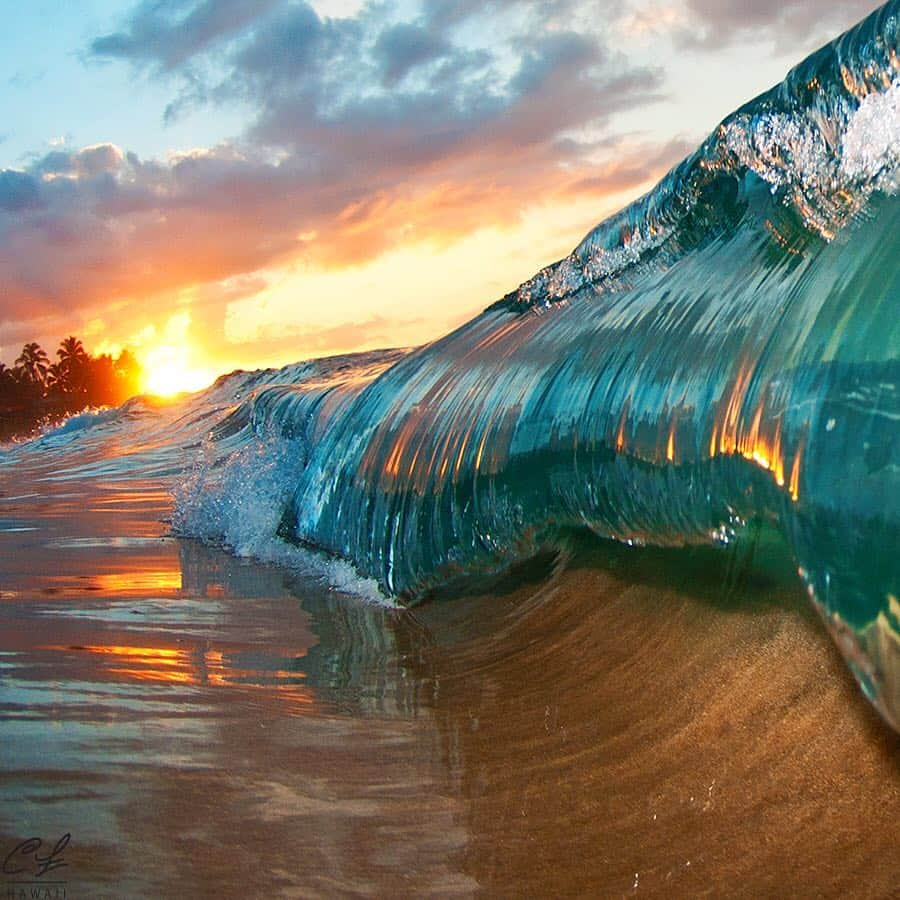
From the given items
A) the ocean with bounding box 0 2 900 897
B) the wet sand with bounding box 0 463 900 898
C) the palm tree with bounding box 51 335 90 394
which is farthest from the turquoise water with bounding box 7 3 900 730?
the palm tree with bounding box 51 335 90 394

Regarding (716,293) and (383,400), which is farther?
(383,400)

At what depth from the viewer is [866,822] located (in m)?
1.31

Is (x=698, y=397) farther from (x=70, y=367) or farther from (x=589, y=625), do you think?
(x=70, y=367)

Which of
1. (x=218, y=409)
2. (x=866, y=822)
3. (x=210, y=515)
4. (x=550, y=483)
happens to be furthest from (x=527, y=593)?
(x=218, y=409)

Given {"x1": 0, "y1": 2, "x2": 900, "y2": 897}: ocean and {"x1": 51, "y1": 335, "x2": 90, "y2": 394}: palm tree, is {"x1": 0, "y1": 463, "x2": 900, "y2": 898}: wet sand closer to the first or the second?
{"x1": 0, "y1": 2, "x2": 900, "y2": 897}: ocean

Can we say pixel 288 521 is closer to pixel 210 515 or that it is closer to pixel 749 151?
pixel 210 515

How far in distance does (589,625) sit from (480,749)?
610 mm

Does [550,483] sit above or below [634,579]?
above

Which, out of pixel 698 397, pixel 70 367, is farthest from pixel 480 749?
pixel 70 367

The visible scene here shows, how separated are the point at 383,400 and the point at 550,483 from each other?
1.71m

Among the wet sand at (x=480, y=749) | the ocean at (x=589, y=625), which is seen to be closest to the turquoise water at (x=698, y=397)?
the ocean at (x=589, y=625)

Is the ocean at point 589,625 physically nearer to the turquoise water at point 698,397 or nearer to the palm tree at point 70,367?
the turquoise water at point 698,397

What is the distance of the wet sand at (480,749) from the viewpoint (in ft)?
4.14

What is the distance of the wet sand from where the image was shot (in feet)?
4.14
